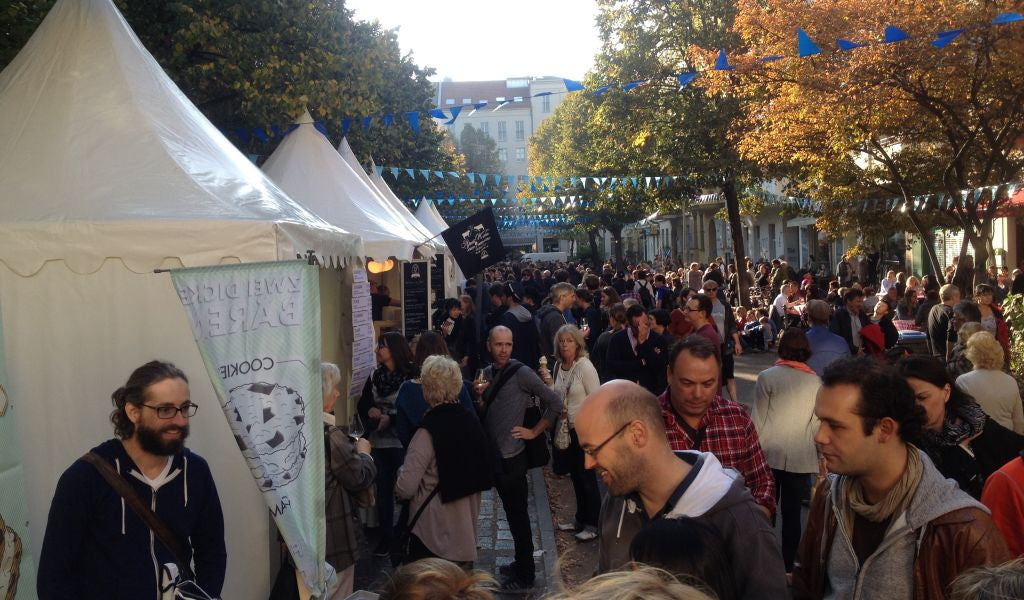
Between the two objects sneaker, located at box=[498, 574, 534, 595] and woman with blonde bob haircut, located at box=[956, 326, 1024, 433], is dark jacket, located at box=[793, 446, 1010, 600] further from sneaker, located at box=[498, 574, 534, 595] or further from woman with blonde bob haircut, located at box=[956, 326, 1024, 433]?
sneaker, located at box=[498, 574, 534, 595]

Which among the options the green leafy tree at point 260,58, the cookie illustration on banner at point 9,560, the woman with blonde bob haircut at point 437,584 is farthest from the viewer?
the green leafy tree at point 260,58

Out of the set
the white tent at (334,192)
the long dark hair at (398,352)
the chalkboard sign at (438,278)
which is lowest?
the long dark hair at (398,352)

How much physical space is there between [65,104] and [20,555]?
3.07 meters

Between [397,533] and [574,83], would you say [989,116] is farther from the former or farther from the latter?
[397,533]

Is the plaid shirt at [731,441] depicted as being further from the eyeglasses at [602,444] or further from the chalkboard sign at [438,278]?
the chalkboard sign at [438,278]

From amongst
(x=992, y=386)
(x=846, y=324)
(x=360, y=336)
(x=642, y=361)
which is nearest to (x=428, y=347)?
(x=642, y=361)

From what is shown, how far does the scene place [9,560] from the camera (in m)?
4.88


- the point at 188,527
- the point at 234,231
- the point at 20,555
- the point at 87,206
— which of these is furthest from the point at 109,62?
the point at 188,527

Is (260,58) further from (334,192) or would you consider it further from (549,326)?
(549,326)

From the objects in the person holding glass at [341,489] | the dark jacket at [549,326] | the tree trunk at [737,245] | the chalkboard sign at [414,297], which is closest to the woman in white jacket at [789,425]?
the person holding glass at [341,489]

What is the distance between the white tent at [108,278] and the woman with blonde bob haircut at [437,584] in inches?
145

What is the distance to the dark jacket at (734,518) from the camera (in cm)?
285

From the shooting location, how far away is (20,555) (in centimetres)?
496

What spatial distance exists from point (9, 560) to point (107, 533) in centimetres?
137
